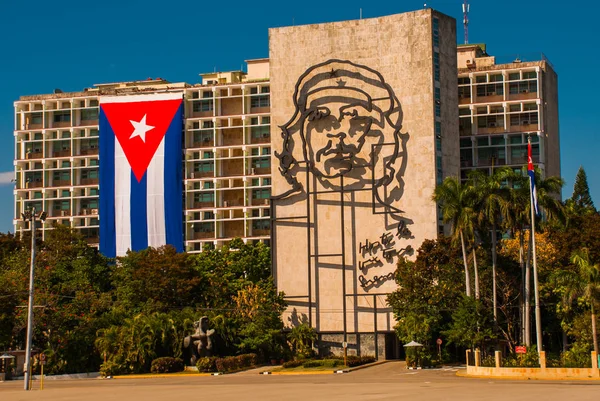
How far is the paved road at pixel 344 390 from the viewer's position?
5328cm

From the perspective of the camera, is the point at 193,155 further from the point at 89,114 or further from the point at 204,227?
the point at 89,114

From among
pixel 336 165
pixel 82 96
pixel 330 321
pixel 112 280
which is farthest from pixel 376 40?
pixel 82 96

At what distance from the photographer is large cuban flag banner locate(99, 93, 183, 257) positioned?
5246 inches

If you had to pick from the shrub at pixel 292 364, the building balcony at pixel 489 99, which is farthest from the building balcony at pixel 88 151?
the shrub at pixel 292 364

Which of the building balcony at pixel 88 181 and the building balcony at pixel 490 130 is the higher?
the building balcony at pixel 490 130

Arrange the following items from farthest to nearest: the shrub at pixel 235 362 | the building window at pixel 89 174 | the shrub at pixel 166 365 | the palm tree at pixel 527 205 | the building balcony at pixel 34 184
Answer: the building balcony at pixel 34 184 < the building window at pixel 89 174 < the shrub at pixel 166 365 < the shrub at pixel 235 362 < the palm tree at pixel 527 205

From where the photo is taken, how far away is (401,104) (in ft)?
351

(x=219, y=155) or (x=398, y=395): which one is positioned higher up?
(x=219, y=155)

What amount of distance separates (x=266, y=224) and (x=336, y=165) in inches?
1417

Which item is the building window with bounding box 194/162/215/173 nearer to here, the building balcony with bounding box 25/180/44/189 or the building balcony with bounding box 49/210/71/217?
the building balcony with bounding box 49/210/71/217

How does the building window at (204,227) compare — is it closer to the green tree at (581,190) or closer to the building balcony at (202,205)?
the building balcony at (202,205)

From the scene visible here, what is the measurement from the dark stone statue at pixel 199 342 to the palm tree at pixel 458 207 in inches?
973

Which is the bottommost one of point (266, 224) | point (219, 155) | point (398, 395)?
point (398, 395)

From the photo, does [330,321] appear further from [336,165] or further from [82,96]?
[82,96]
